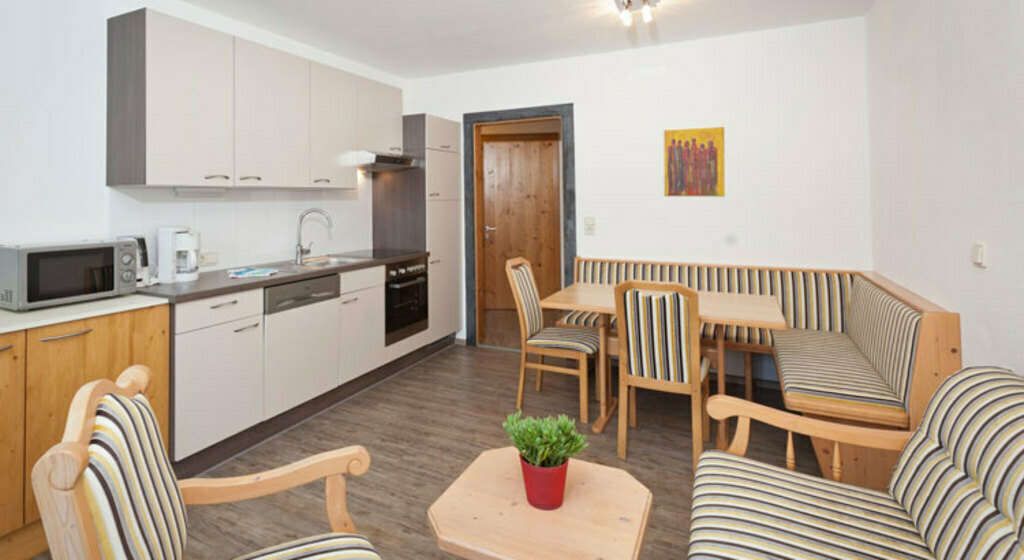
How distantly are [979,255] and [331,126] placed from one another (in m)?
3.56

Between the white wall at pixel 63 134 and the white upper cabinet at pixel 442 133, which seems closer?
the white wall at pixel 63 134

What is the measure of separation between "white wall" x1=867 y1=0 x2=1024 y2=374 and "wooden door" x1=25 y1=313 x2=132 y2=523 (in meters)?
3.30

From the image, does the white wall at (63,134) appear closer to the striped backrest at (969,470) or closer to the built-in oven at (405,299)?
the built-in oven at (405,299)

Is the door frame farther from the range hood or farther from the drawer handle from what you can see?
the drawer handle

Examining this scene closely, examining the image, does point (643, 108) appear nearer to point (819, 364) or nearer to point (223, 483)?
point (819, 364)

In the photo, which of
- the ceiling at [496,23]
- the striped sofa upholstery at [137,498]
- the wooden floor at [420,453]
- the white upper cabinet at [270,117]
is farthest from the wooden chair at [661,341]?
the white upper cabinet at [270,117]

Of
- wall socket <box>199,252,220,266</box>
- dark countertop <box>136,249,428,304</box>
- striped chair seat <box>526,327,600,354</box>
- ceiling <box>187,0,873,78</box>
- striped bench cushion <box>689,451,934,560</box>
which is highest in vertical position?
ceiling <box>187,0,873,78</box>

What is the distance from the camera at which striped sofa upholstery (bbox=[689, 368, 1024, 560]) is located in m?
1.20

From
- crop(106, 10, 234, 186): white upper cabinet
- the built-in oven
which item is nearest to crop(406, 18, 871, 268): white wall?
the built-in oven

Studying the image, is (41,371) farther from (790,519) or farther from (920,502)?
(920,502)

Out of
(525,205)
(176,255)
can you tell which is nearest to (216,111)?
(176,255)

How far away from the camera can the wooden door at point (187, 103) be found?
2.56m

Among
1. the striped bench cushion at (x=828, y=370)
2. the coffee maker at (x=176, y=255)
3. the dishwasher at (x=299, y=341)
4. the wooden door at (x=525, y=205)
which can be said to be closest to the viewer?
the striped bench cushion at (x=828, y=370)

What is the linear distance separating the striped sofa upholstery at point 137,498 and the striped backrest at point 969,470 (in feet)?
4.57
